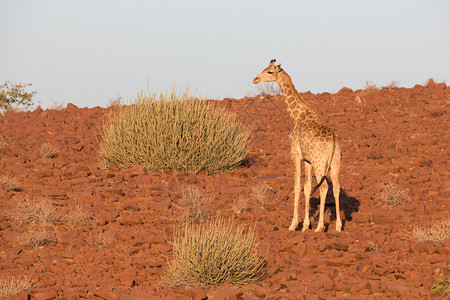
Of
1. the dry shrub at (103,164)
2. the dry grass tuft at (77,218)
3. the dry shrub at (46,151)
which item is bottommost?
the dry grass tuft at (77,218)

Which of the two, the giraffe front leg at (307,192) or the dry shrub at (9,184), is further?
the dry shrub at (9,184)

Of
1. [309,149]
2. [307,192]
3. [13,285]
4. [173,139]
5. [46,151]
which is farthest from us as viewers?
[46,151]

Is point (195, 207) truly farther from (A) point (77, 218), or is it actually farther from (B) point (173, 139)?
A: (B) point (173, 139)

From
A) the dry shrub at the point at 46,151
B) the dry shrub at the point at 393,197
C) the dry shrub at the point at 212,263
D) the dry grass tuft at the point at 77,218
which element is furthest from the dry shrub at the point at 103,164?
the dry shrub at the point at 212,263

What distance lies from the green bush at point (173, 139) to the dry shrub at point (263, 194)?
6.80 ft

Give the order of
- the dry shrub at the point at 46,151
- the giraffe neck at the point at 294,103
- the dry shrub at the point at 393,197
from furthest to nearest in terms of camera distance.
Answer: the dry shrub at the point at 46,151 → the dry shrub at the point at 393,197 → the giraffe neck at the point at 294,103

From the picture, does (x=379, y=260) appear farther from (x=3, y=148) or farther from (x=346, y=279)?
(x=3, y=148)

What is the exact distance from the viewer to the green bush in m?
13.0

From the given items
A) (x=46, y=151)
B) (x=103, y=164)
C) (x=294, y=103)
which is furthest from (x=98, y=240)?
(x=46, y=151)

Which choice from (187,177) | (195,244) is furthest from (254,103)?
(195,244)

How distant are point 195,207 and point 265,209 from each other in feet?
4.79

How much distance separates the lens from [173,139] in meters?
12.9

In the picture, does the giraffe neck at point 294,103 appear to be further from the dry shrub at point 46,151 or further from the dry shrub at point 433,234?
the dry shrub at point 46,151

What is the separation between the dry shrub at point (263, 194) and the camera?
35.6ft
